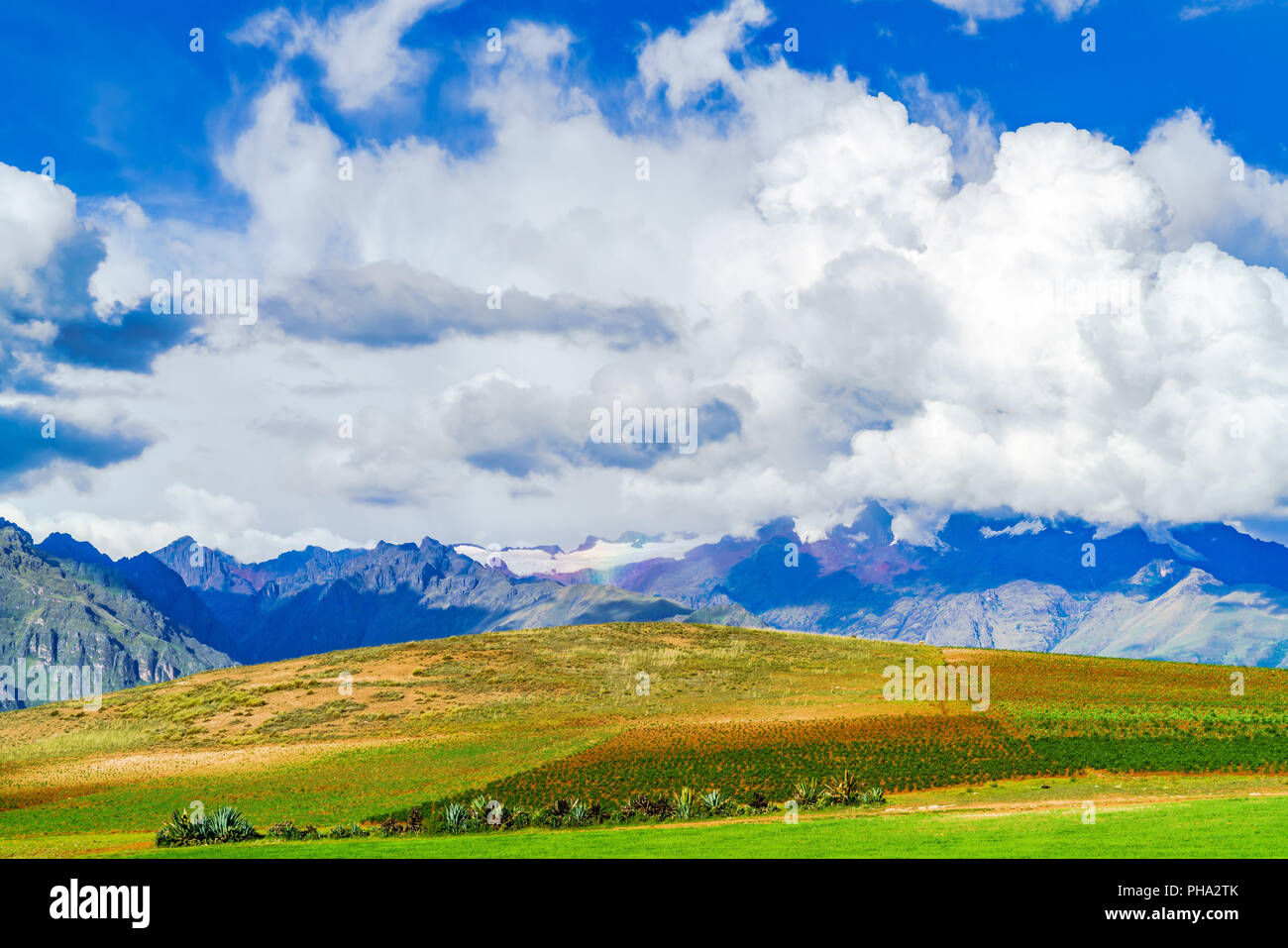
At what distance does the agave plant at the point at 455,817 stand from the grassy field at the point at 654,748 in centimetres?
589

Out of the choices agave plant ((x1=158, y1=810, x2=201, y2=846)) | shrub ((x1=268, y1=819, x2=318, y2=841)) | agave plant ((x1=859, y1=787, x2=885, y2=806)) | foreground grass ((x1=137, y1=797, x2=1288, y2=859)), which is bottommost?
agave plant ((x1=859, y1=787, x2=885, y2=806))

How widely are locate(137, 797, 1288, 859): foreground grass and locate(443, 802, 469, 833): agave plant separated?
11.8 m

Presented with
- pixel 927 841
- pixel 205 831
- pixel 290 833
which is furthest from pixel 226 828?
pixel 927 841

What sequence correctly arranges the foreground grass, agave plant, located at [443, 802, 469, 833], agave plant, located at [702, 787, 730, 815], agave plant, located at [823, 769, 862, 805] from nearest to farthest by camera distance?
the foreground grass, agave plant, located at [443, 802, 469, 833], agave plant, located at [702, 787, 730, 815], agave plant, located at [823, 769, 862, 805]

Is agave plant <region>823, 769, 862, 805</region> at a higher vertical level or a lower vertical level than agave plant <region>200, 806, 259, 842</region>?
lower

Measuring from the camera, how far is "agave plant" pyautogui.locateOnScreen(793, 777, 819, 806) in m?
51.2

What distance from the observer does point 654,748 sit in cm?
7125

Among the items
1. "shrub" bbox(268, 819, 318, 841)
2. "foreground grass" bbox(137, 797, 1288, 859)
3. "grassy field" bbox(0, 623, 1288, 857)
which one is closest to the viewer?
"foreground grass" bbox(137, 797, 1288, 859)

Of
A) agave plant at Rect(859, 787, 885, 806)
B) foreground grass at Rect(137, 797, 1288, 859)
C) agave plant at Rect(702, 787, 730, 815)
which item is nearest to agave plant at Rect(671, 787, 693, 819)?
agave plant at Rect(702, 787, 730, 815)

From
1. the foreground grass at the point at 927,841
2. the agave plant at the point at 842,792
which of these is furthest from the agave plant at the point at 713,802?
the foreground grass at the point at 927,841

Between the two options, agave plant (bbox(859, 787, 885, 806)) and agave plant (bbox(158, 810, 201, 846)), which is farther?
agave plant (bbox(859, 787, 885, 806))

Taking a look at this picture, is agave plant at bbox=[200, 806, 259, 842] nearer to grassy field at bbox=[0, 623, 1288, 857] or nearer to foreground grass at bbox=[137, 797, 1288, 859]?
foreground grass at bbox=[137, 797, 1288, 859]

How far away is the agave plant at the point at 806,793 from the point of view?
5119 cm
